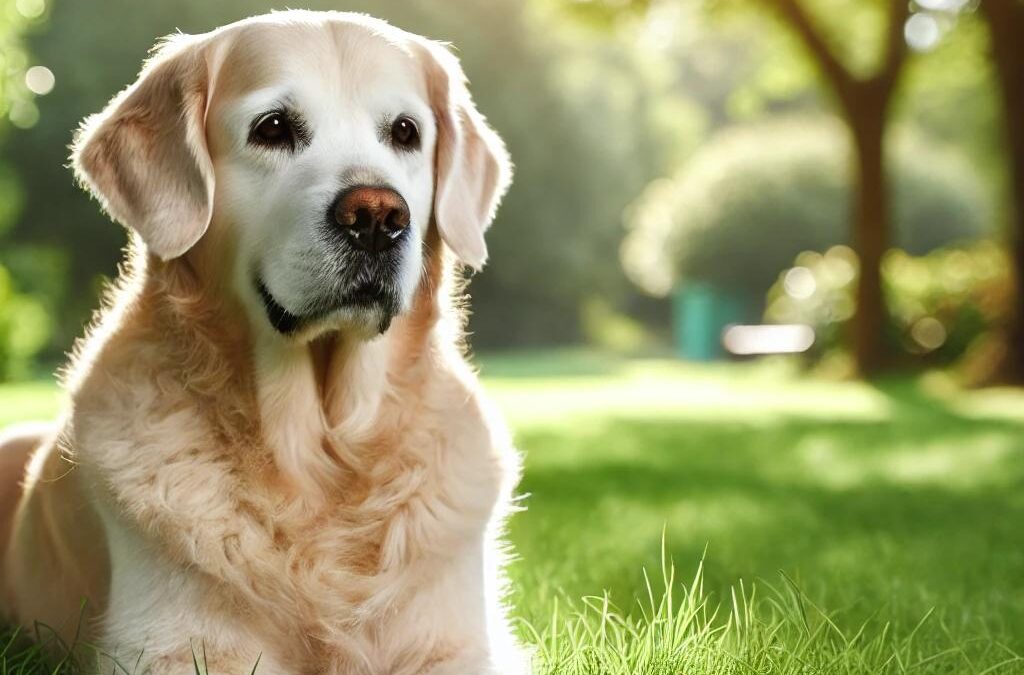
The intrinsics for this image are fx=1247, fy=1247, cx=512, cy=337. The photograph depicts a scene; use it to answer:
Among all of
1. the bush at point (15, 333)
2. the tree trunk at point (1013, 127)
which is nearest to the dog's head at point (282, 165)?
the tree trunk at point (1013, 127)

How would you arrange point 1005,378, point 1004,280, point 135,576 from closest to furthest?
point 135,576 → point 1005,378 → point 1004,280

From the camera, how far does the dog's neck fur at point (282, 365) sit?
2.82 m

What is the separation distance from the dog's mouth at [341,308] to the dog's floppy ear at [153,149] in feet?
0.84

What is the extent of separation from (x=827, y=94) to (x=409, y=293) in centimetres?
1587

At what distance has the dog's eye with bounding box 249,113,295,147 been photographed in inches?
108

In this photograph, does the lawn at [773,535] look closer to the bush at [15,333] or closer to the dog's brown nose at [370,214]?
the dog's brown nose at [370,214]

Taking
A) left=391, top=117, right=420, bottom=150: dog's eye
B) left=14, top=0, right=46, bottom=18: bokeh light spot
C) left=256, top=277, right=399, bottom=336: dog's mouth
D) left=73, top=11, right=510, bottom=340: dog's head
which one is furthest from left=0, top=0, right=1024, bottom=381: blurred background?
left=256, top=277, right=399, bottom=336: dog's mouth

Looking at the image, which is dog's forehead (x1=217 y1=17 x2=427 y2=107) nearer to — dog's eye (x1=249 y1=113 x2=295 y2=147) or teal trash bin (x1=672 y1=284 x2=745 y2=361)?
dog's eye (x1=249 y1=113 x2=295 y2=147)

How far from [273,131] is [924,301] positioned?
51.5 ft

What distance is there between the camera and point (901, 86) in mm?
16562

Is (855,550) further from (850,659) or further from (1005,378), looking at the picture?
(1005,378)

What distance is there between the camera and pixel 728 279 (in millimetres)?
26719

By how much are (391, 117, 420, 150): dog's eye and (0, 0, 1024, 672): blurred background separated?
5.06 ft

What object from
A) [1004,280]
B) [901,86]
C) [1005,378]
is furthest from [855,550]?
[901,86]
